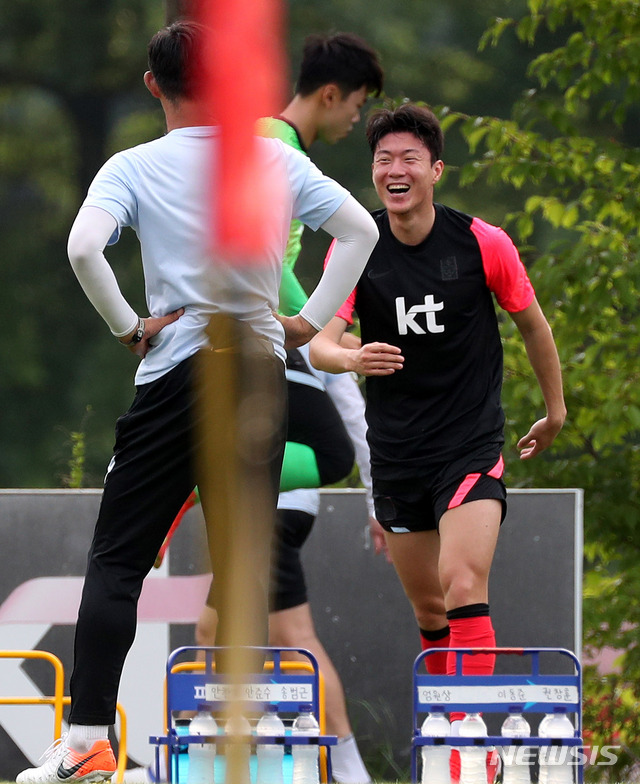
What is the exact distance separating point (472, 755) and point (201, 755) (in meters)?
0.64

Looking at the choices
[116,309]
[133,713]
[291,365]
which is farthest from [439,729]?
[133,713]

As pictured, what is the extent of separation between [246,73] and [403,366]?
3.28 meters

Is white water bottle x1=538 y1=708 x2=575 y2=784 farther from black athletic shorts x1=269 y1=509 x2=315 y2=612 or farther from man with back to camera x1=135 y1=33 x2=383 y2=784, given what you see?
black athletic shorts x1=269 y1=509 x2=315 y2=612

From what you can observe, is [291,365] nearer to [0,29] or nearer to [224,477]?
[224,477]

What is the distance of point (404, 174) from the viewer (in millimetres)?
4375

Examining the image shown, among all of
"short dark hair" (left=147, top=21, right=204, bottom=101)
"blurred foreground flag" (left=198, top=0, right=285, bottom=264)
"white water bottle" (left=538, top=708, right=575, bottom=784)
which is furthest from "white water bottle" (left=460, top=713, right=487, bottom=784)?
"blurred foreground flag" (left=198, top=0, right=285, bottom=264)

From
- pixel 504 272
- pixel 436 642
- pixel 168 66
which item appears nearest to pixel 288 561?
pixel 436 642

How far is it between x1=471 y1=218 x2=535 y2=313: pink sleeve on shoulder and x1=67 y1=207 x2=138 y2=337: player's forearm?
144 centimetres

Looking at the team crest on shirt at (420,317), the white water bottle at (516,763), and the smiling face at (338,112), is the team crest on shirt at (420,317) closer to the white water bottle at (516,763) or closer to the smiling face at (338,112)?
the smiling face at (338,112)

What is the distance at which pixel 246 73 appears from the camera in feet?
3.31

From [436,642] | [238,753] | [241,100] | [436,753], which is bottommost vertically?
[436,753]

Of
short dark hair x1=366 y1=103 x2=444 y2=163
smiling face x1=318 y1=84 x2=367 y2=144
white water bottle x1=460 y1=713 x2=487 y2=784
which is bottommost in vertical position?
white water bottle x1=460 y1=713 x2=487 y2=784

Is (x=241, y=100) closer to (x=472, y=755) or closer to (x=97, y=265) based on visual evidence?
(x=97, y=265)

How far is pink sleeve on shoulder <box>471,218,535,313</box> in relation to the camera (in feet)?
14.1
